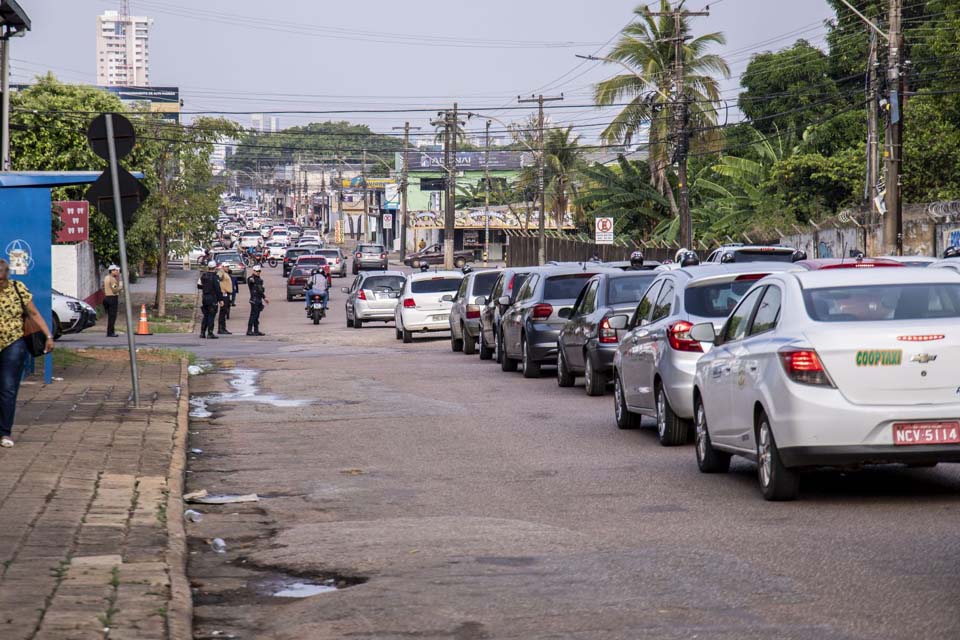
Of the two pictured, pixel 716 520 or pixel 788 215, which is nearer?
pixel 716 520

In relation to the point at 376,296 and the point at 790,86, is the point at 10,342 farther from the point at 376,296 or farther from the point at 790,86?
the point at 790,86

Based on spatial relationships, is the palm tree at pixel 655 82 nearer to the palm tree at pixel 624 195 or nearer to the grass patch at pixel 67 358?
the palm tree at pixel 624 195

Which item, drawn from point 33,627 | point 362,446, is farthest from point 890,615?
point 362,446

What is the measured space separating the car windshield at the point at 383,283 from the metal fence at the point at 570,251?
1004cm

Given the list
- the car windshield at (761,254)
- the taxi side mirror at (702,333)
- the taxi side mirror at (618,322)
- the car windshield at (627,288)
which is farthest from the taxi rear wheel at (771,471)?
the car windshield at (761,254)

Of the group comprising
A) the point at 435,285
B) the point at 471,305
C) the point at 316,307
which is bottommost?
the point at 316,307

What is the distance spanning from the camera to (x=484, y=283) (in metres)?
29.8

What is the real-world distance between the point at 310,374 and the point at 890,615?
1849 cm

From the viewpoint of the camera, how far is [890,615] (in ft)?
22.6

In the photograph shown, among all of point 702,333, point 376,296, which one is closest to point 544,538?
point 702,333

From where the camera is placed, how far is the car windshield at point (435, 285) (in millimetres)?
35375

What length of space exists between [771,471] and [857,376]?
2.98 feet

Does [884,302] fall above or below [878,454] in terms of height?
above

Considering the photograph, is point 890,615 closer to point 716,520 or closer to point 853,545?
point 853,545
